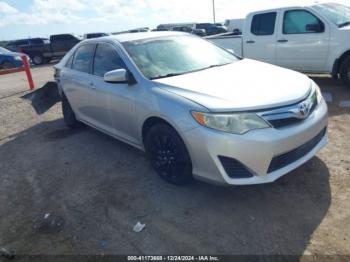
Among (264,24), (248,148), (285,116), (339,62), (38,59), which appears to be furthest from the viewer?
(38,59)

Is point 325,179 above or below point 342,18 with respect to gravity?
below

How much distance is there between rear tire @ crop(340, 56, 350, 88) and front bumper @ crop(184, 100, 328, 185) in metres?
4.32

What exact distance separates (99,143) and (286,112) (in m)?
3.30

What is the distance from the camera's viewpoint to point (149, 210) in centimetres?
344

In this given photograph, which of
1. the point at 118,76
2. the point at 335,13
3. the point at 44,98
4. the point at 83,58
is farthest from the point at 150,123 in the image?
the point at 44,98

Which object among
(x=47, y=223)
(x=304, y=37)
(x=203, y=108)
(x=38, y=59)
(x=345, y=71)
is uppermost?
(x=304, y=37)

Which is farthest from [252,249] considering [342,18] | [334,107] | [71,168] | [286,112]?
[342,18]

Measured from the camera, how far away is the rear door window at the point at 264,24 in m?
7.85

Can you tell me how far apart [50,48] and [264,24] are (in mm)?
18640

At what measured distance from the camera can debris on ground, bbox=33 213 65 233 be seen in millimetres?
3323

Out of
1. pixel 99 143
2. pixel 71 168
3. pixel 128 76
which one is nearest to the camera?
pixel 128 76

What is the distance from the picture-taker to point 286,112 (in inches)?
120

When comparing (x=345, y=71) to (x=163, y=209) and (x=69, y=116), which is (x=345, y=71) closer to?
(x=163, y=209)

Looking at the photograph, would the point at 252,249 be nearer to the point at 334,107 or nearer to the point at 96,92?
the point at 96,92
